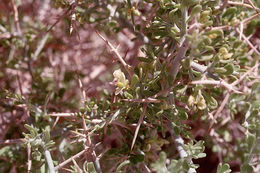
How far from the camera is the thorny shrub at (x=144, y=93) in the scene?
866 mm

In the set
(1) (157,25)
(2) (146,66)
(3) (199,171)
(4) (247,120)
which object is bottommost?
(3) (199,171)

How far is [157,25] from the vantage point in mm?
977

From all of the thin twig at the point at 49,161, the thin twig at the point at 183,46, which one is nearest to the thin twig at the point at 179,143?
the thin twig at the point at 183,46

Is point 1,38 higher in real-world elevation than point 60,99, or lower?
higher

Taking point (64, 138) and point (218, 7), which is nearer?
point (218, 7)

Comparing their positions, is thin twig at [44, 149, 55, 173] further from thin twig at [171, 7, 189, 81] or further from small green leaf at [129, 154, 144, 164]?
thin twig at [171, 7, 189, 81]

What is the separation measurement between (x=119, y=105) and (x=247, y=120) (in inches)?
16.0

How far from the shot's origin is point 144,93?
961 millimetres

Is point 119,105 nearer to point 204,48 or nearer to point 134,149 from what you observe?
point 134,149

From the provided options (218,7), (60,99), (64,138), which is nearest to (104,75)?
(60,99)

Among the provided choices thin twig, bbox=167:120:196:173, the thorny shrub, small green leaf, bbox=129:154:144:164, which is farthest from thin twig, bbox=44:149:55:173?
thin twig, bbox=167:120:196:173

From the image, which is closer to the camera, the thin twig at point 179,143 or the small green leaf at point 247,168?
the small green leaf at point 247,168

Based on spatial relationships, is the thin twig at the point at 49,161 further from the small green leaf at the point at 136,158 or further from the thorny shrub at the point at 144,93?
the small green leaf at the point at 136,158

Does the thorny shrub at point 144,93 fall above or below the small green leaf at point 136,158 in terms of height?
above
